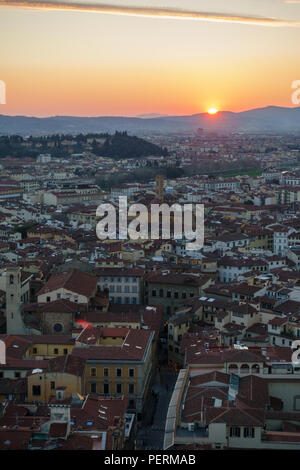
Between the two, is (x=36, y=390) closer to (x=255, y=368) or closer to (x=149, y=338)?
(x=149, y=338)

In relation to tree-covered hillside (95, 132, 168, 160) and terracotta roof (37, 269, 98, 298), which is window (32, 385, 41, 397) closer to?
terracotta roof (37, 269, 98, 298)

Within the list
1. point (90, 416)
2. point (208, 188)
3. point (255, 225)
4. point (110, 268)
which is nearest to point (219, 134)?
point (208, 188)

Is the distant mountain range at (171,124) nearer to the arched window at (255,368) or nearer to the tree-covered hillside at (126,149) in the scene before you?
the tree-covered hillside at (126,149)

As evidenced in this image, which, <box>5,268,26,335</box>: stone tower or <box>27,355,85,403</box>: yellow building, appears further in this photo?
<box>5,268,26,335</box>: stone tower

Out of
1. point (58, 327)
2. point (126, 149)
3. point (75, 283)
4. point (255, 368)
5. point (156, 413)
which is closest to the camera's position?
point (255, 368)

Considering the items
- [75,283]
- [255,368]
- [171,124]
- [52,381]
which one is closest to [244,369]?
[255,368]

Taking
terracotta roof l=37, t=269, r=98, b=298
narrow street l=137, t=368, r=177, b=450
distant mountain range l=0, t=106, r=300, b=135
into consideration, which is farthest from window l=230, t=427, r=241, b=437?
distant mountain range l=0, t=106, r=300, b=135

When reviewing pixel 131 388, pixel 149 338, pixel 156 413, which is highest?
pixel 149 338

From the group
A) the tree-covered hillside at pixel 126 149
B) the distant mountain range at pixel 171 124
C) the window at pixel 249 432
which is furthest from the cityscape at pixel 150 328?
the distant mountain range at pixel 171 124
